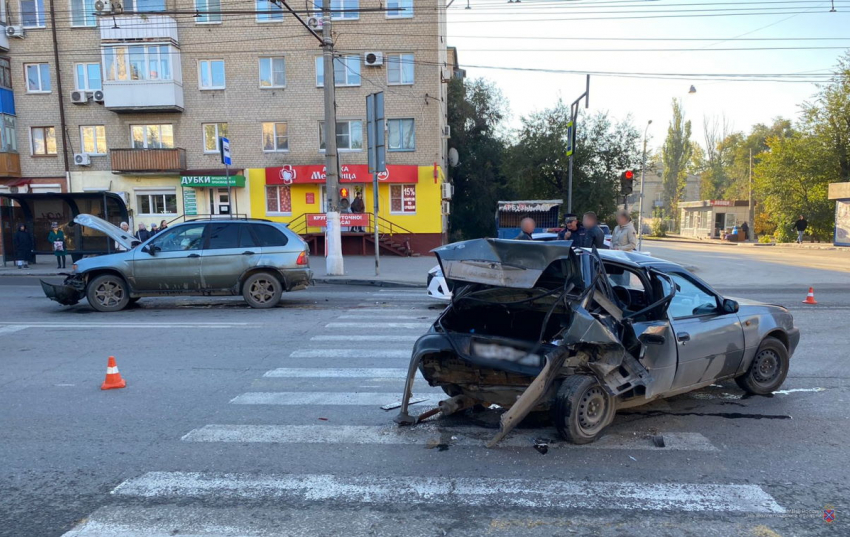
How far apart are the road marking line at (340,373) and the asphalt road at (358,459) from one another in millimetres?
42

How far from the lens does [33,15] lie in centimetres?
2895

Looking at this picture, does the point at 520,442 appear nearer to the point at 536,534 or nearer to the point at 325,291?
the point at 536,534

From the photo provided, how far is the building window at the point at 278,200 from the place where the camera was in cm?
2873

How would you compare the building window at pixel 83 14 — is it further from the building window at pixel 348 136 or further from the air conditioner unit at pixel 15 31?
the building window at pixel 348 136

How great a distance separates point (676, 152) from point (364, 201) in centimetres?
5288

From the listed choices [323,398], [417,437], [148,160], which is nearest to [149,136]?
[148,160]

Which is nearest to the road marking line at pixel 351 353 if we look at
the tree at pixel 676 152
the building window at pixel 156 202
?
the building window at pixel 156 202

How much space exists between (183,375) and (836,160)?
138ft

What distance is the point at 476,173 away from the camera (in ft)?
124

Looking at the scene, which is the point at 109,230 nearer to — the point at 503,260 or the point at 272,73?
the point at 503,260

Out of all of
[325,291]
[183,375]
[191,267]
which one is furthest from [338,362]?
[325,291]

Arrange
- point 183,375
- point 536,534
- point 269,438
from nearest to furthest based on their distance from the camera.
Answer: point 536,534 < point 269,438 < point 183,375

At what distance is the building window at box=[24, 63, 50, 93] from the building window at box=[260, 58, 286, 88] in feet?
35.9

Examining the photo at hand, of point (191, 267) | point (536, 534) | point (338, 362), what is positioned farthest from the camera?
point (191, 267)
